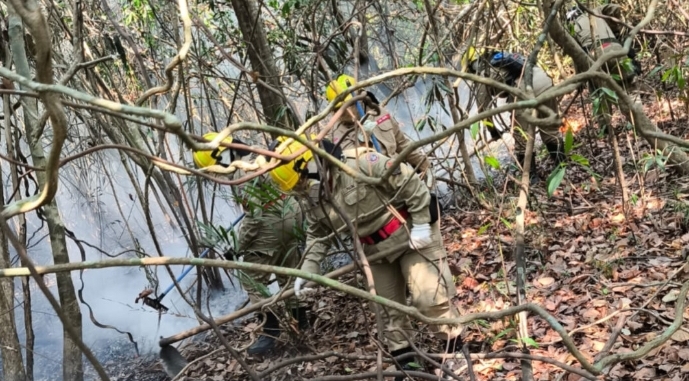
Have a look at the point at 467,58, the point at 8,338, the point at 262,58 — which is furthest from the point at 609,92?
the point at 8,338

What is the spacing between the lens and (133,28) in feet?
20.6

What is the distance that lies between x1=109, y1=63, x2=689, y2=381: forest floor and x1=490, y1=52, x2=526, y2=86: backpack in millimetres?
1012

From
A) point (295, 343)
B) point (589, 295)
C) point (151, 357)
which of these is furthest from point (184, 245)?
point (589, 295)

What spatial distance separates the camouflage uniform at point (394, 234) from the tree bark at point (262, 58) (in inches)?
43.6

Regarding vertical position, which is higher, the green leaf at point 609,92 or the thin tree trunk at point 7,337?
the green leaf at point 609,92

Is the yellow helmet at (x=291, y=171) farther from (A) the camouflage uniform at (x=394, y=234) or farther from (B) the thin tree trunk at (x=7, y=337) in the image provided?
(B) the thin tree trunk at (x=7, y=337)

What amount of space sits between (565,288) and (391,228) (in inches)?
46.6

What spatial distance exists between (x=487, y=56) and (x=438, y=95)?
568mm

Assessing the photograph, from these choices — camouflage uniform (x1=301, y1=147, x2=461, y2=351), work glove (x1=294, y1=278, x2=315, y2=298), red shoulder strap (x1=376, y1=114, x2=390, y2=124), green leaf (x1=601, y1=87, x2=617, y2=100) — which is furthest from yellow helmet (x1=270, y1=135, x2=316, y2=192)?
green leaf (x1=601, y1=87, x2=617, y2=100)

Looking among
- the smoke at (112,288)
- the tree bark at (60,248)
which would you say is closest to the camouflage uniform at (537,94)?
the smoke at (112,288)

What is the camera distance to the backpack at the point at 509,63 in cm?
488

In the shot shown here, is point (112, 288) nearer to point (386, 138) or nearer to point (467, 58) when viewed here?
point (386, 138)

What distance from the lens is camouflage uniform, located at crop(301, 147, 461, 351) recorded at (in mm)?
3312

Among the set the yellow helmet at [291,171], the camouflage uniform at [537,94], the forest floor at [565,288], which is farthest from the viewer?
the camouflage uniform at [537,94]
